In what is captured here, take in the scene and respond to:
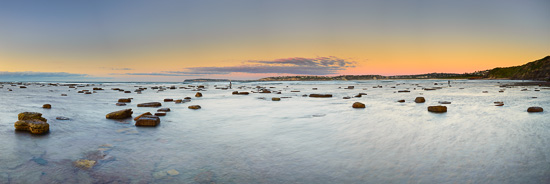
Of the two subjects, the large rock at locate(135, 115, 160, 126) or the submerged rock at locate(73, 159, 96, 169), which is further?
the large rock at locate(135, 115, 160, 126)

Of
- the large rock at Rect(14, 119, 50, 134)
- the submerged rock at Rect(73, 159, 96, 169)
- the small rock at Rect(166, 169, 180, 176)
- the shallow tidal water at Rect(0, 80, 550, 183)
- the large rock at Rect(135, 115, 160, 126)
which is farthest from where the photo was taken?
the large rock at Rect(135, 115, 160, 126)

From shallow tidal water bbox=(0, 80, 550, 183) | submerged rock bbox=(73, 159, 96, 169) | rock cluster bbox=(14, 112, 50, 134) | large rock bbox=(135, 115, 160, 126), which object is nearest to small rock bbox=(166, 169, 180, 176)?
shallow tidal water bbox=(0, 80, 550, 183)

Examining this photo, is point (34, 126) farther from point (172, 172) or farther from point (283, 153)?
point (283, 153)

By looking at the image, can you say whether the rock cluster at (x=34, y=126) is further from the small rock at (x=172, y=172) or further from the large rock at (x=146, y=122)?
the small rock at (x=172, y=172)

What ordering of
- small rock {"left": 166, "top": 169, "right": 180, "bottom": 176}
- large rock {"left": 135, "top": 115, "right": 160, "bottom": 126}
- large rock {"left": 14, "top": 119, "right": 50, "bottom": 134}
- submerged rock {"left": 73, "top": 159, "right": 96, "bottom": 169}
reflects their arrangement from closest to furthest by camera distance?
1. small rock {"left": 166, "top": 169, "right": 180, "bottom": 176}
2. submerged rock {"left": 73, "top": 159, "right": 96, "bottom": 169}
3. large rock {"left": 14, "top": 119, "right": 50, "bottom": 134}
4. large rock {"left": 135, "top": 115, "right": 160, "bottom": 126}

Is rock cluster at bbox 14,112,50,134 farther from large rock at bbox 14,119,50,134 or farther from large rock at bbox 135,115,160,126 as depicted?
large rock at bbox 135,115,160,126

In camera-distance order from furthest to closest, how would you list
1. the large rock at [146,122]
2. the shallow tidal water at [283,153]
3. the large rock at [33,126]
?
the large rock at [146,122], the large rock at [33,126], the shallow tidal water at [283,153]

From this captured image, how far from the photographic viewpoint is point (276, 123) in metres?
8.09

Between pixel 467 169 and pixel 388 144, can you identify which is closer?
pixel 467 169

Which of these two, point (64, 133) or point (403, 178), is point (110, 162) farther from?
point (403, 178)

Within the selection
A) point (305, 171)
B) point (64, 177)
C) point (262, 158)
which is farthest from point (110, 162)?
point (305, 171)

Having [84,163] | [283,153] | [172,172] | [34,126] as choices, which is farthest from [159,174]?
[34,126]

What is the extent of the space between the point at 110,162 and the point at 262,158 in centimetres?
221

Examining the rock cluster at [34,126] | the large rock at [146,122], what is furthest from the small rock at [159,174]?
the rock cluster at [34,126]
